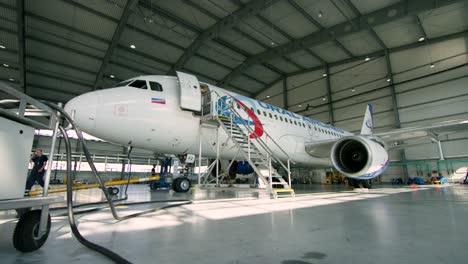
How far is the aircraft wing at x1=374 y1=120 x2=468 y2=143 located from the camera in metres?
6.86

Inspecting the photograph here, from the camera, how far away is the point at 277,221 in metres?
2.57

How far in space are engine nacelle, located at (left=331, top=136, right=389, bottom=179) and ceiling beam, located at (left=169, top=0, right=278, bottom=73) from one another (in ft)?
30.1

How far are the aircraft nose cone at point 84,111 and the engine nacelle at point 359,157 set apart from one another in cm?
622

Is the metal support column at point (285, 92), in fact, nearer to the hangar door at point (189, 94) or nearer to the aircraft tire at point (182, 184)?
the aircraft tire at point (182, 184)

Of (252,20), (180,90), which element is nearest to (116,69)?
(252,20)

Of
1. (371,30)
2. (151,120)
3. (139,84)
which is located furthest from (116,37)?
(371,30)

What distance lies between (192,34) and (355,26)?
1072 cm

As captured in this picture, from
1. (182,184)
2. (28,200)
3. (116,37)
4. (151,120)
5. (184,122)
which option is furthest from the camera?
(116,37)

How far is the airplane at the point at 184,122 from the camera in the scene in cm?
489

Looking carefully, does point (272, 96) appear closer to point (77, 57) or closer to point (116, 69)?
point (116, 69)

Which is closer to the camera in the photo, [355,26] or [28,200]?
[28,200]

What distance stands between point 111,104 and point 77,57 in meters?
16.0

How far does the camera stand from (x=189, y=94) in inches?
236

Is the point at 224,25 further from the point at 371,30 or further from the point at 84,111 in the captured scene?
the point at 84,111
